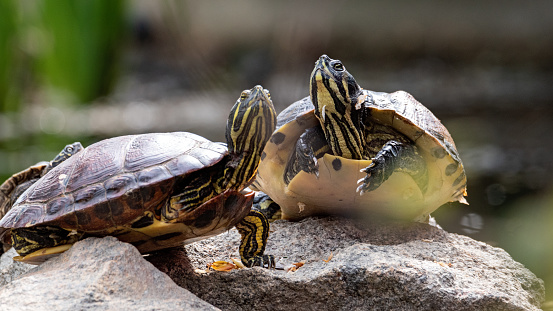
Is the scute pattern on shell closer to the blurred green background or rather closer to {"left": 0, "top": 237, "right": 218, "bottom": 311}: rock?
Answer: {"left": 0, "top": 237, "right": 218, "bottom": 311}: rock

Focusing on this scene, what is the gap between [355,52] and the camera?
725 centimetres

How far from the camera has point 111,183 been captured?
1396mm

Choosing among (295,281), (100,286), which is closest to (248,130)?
(295,281)

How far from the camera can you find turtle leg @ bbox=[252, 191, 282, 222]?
7.40ft

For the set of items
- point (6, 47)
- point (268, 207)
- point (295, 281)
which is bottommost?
point (268, 207)

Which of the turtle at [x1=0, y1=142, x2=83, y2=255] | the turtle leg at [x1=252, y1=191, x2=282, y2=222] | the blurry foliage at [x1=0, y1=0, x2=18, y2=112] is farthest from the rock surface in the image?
the blurry foliage at [x1=0, y1=0, x2=18, y2=112]

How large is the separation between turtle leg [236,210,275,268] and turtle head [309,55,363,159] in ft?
1.71

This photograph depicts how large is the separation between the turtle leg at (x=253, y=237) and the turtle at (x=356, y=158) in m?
0.37

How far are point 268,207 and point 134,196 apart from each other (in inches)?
37.5

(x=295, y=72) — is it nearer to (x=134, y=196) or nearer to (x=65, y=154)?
(x=65, y=154)

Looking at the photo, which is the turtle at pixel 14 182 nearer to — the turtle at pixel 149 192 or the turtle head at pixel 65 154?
the turtle head at pixel 65 154

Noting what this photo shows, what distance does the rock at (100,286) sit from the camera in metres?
1.13

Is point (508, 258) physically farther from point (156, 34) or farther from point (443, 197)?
point (156, 34)

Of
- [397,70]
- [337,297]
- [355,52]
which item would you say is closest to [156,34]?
[355,52]
